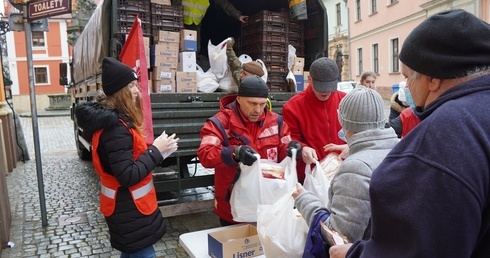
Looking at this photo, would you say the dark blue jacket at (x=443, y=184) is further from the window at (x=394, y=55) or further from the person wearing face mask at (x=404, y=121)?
the window at (x=394, y=55)

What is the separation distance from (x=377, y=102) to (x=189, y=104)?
283cm

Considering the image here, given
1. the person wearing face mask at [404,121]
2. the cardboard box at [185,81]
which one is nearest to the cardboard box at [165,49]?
the cardboard box at [185,81]

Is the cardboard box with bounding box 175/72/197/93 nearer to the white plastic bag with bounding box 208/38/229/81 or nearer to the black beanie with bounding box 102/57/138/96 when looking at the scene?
the white plastic bag with bounding box 208/38/229/81

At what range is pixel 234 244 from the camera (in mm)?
2146

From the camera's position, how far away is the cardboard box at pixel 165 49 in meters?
4.36

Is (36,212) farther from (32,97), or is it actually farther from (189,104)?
Result: (189,104)

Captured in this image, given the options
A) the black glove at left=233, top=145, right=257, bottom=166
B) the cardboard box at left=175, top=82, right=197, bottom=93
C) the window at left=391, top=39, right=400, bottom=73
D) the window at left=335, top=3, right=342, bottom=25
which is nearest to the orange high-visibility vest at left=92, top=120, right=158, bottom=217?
the black glove at left=233, top=145, right=257, bottom=166

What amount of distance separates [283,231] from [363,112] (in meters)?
0.65

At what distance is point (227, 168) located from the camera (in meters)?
2.91

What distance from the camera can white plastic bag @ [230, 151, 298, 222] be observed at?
246 centimetres

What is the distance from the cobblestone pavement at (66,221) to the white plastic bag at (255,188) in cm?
174

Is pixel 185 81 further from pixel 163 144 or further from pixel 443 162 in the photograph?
pixel 443 162

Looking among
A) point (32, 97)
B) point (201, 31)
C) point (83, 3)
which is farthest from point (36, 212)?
point (83, 3)

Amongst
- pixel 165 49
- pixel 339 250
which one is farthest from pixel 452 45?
pixel 165 49
